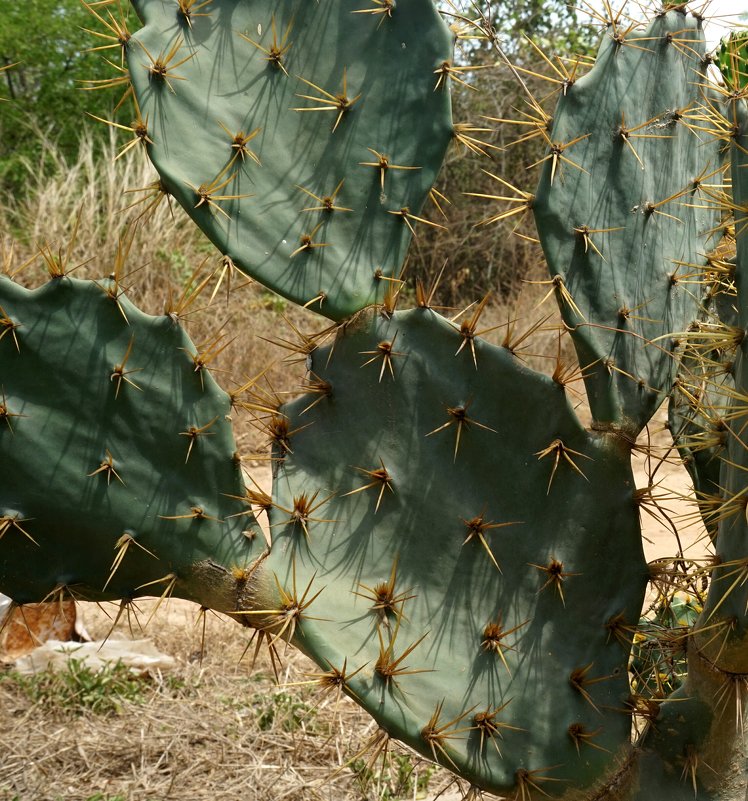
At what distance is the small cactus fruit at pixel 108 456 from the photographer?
5.33ft

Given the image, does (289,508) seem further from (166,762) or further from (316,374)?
(166,762)

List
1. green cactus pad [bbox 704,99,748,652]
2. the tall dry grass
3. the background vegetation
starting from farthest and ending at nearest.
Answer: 1. the background vegetation
2. the tall dry grass
3. green cactus pad [bbox 704,99,748,652]

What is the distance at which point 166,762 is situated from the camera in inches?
113

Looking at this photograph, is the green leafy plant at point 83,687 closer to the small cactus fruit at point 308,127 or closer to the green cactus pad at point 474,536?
the green cactus pad at point 474,536

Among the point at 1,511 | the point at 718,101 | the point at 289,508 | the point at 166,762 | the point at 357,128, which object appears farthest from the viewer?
the point at 166,762

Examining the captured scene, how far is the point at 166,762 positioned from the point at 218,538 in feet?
4.73

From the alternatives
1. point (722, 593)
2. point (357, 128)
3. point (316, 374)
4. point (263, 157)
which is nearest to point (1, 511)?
point (316, 374)

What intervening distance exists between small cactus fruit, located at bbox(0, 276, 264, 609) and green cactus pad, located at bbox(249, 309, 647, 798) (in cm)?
13

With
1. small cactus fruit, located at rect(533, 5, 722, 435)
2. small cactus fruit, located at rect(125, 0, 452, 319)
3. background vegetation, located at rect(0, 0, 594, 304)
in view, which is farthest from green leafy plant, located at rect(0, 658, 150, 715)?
background vegetation, located at rect(0, 0, 594, 304)

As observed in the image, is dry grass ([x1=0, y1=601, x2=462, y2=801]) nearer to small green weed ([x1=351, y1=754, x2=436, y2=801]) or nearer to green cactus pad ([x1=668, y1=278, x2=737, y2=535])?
small green weed ([x1=351, y1=754, x2=436, y2=801])

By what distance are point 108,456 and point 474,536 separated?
638 mm

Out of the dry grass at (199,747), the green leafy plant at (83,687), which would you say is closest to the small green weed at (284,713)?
the dry grass at (199,747)

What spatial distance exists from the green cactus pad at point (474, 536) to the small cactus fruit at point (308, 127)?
0.55 feet

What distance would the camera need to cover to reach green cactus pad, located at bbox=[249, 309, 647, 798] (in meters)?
1.74
